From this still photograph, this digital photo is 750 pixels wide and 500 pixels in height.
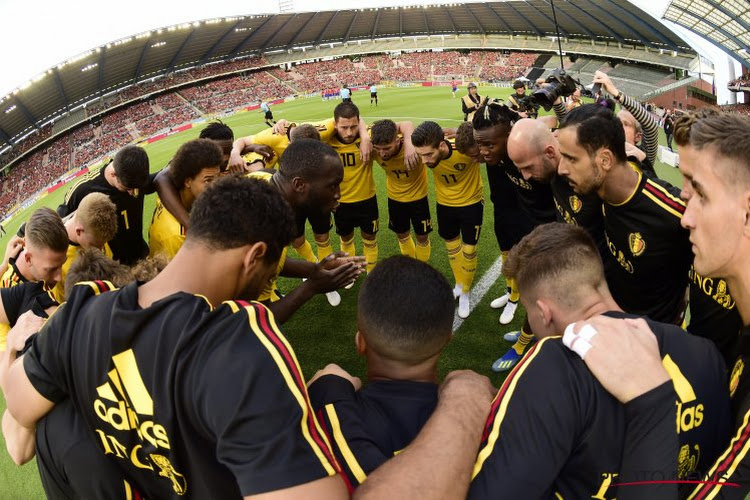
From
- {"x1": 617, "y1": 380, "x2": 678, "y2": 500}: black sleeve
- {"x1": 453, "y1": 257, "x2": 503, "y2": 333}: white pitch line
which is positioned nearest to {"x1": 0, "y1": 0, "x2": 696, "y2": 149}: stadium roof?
{"x1": 453, "y1": 257, "x2": 503, "y2": 333}: white pitch line

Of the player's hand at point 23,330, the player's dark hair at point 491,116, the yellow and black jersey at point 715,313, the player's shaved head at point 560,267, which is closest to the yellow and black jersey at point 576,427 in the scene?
the player's shaved head at point 560,267

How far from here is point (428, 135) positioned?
534 cm

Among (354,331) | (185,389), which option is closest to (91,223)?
(185,389)

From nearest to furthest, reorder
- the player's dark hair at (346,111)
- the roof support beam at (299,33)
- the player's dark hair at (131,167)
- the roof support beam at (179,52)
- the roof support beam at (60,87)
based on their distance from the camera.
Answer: the player's dark hair at (131,167) → the player's dark hair at (346,111) → the roof support beam at (60,87) → the roof support beam at (179,52) → the roof support beam at (299,33)

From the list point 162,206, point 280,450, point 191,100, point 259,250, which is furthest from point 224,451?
point 191,100

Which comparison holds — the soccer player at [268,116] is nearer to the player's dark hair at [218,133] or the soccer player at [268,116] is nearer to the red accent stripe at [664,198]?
the player's dark hair at [218,133]

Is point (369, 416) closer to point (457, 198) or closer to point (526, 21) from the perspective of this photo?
point (457, 198)

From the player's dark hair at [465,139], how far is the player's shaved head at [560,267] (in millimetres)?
3205

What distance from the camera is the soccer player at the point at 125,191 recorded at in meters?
4.47

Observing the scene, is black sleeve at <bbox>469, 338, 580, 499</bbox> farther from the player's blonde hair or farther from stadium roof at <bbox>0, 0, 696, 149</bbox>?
stadium roof at <bbox>0, 0, 696, 149</bbox>

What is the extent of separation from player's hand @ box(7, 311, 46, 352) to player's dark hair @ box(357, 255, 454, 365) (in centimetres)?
171

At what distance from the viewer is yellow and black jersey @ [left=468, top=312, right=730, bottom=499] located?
1.38 metres

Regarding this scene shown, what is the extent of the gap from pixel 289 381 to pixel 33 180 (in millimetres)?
35367

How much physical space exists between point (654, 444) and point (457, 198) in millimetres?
4669
